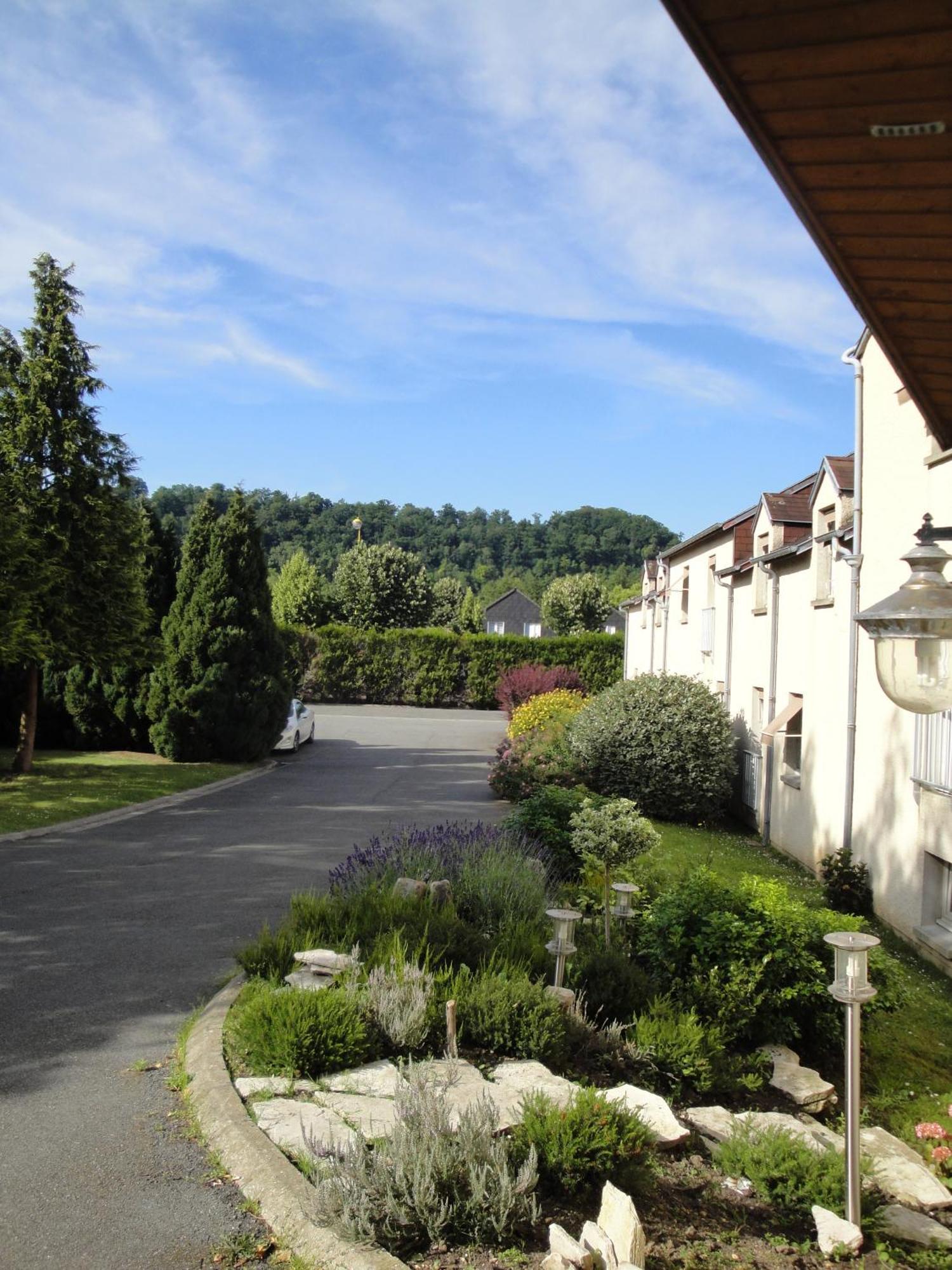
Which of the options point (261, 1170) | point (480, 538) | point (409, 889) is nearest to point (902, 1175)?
point (261, 1170)

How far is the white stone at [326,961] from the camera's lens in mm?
5832

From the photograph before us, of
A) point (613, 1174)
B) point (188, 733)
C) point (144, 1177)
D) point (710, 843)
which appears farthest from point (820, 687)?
point (188, 733)

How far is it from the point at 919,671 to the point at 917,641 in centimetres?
10

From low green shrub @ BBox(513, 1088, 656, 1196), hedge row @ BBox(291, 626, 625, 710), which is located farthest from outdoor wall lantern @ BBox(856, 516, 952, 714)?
hedge row @ BBox(291, 626, 625, 710)

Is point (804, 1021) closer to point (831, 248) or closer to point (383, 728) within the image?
point (831, 248)

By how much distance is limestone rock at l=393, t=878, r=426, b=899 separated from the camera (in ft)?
23.9

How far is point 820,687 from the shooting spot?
12.5 m

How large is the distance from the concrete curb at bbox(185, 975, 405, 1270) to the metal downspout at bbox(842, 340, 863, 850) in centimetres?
798

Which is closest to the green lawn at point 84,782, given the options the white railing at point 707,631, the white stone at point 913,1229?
the white railing at point 707,631

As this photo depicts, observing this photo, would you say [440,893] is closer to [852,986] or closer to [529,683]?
[852,986]

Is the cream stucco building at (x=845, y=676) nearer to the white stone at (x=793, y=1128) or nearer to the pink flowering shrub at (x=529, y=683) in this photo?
the white stone at (x=793, y=1128)

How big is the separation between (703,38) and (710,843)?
1328cm

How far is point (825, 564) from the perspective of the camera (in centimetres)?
1270

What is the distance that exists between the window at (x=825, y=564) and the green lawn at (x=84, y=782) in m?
10.6
